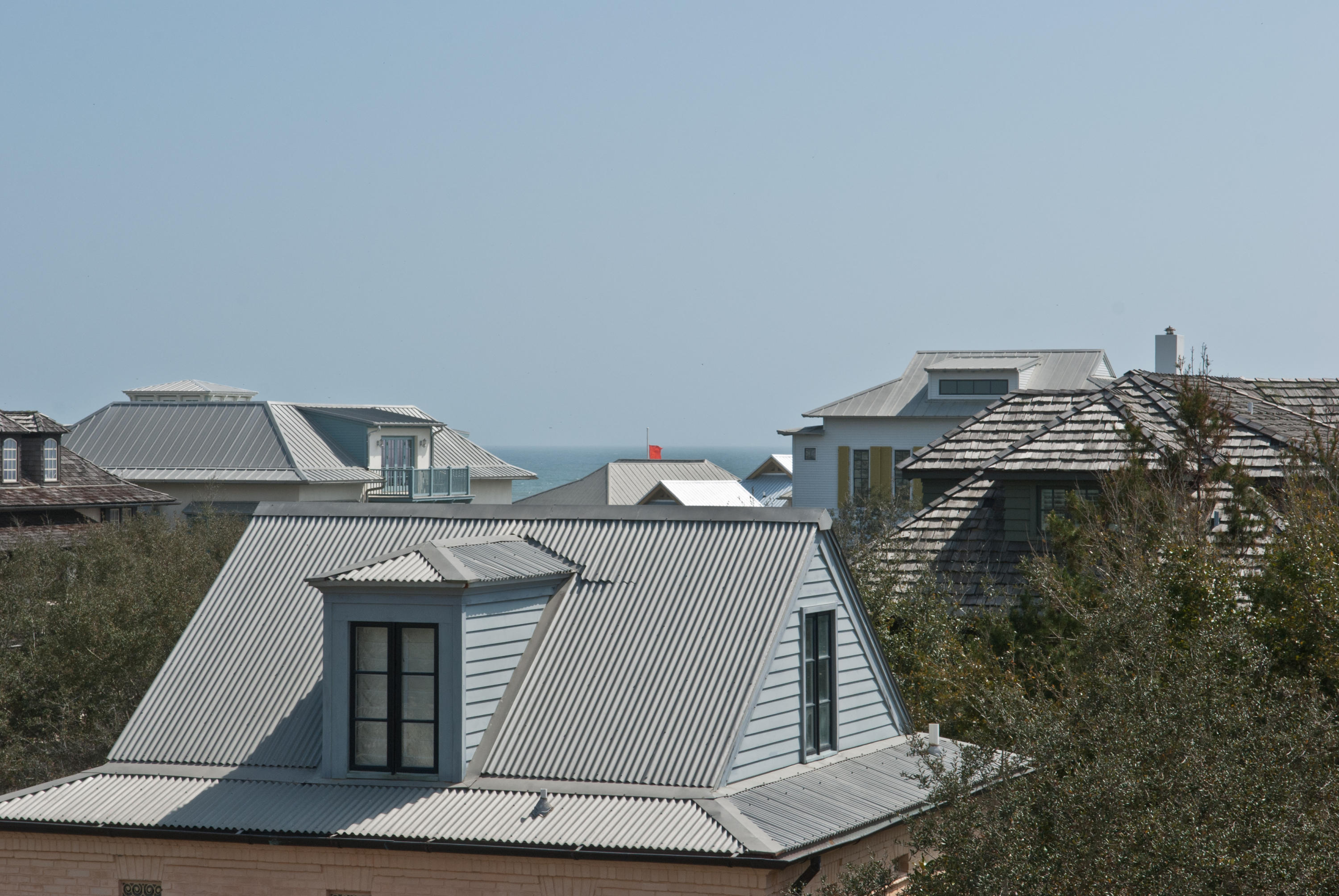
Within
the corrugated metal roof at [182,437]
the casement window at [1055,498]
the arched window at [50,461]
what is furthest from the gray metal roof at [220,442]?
the casement window at [1055,498]

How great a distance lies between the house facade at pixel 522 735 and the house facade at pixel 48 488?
94.6 feet

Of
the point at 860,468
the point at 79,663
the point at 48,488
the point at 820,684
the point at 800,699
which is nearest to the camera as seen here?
the point at 800,699

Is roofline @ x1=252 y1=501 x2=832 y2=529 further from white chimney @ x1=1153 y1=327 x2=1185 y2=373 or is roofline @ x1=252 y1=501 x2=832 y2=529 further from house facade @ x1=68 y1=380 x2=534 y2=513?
house facade @ x1=68 y1=380 x2=534 y2=513

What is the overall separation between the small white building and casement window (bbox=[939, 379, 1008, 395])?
23 mm

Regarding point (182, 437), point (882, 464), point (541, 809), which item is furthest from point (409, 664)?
point (182, 437)

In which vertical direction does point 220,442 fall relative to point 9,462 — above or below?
above

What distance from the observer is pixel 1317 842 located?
8641mm

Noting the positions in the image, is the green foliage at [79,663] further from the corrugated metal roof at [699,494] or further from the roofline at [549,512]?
the corrugated metal roof at [699,494]

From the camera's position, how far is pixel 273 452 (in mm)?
61344

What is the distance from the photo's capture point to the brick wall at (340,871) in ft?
37.3

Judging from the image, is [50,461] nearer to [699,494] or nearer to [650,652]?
[699,494]

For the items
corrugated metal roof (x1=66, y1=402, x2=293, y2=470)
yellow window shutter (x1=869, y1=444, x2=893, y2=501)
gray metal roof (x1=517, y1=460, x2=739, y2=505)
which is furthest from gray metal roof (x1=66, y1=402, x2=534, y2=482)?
yellow window shutter (x1=869, y1=444, x2=893, y2=501)

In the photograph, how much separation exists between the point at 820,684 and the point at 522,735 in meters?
2.88

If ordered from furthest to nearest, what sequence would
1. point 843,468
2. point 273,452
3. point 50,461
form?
point 273,452
point 843,468
point 50,461
